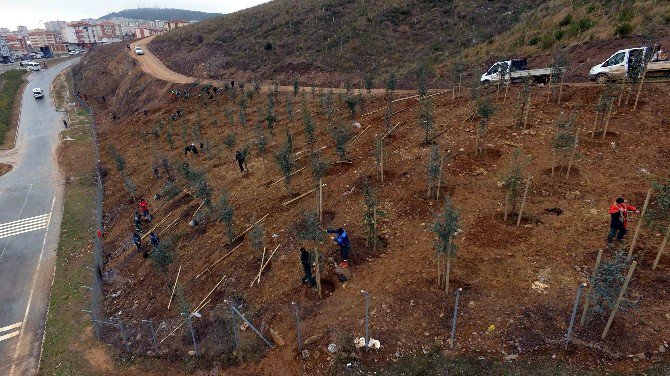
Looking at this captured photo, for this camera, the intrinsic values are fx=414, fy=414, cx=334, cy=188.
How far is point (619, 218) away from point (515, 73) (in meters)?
16.0

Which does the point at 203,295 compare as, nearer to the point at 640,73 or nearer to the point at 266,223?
the point at 266,223

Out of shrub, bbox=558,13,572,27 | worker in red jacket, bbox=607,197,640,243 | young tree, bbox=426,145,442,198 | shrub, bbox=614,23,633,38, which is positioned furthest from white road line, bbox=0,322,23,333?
shrub, bbox=558,13,572,27

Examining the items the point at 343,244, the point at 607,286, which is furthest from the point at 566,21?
the point at 343,244

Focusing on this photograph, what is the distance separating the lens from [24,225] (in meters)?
20.7

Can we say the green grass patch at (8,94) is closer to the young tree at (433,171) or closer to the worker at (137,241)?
the worker at (137,241)

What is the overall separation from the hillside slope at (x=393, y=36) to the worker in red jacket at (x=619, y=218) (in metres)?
19.6

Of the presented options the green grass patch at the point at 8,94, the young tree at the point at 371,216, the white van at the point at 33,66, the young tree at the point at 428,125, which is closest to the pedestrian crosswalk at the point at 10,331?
the young tree at the point at 371,216

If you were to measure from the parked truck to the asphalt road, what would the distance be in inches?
882

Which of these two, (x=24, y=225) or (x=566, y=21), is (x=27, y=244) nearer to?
(x=24, y=225)

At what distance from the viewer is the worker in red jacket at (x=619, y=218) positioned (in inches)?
382

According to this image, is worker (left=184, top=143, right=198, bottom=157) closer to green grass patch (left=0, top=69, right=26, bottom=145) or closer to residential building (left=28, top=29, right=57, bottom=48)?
green grass patch (left=0, top=69, right=26, bottom=145)

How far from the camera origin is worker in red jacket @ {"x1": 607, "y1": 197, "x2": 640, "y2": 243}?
9.70m

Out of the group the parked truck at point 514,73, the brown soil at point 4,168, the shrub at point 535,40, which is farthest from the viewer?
the shrub at point 535,40

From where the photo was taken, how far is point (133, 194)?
21.1 m
